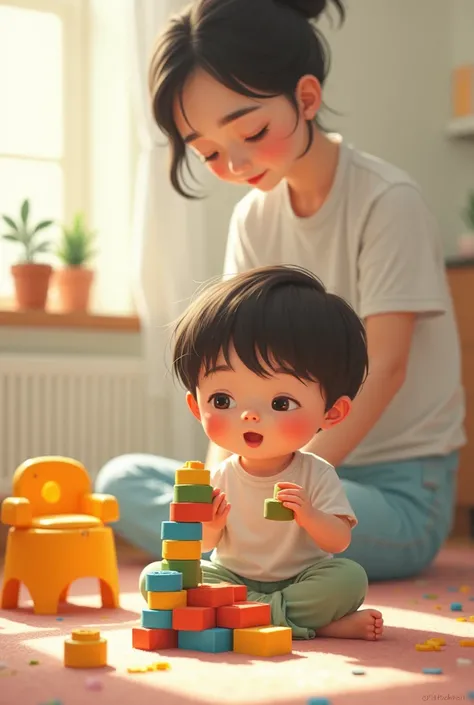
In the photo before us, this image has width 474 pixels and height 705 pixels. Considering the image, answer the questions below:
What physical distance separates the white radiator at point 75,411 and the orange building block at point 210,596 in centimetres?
158

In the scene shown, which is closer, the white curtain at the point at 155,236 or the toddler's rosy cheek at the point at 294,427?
the toddler's rosy cheek at the point at 294,427

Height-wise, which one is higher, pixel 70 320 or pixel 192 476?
pixel 70 320

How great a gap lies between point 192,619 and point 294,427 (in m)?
0.29

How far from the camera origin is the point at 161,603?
148 cm

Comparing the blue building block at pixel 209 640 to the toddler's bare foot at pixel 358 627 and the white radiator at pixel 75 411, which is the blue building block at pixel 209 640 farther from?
the white radiator at pixel 75 411

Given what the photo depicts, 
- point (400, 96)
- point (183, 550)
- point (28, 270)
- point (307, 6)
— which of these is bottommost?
point (183, 550)

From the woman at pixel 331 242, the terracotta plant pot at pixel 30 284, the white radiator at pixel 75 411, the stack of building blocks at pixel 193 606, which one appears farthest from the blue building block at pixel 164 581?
the terracotta plant pot at pixel 30 284

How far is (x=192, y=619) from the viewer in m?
1.47

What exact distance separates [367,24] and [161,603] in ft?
8.52

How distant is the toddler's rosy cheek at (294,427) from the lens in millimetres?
1559

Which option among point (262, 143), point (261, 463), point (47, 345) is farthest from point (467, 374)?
point (261, 463)

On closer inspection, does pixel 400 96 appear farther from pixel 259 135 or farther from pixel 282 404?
pixel 282 404

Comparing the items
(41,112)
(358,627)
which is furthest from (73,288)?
(358,627)

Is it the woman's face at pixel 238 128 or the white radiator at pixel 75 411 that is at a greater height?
the woman's face at pixel 238 128
